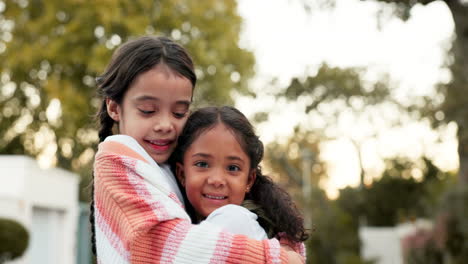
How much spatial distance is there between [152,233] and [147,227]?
0.10 feet

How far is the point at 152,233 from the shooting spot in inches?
97.9

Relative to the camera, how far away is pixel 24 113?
28016mm

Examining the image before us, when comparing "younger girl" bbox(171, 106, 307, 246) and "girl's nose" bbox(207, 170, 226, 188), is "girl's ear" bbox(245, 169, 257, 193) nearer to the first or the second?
"younger girl" bbox(171, 106, 307, 246)

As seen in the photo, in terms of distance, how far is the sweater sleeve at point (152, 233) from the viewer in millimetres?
2451

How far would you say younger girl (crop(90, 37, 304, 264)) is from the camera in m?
2.46

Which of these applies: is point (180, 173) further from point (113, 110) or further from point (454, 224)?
point (454, 224)

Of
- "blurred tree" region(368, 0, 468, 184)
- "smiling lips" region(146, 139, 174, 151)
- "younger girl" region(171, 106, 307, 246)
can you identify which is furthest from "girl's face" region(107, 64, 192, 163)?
"blurred tree" region(368, 0, 468, 184)

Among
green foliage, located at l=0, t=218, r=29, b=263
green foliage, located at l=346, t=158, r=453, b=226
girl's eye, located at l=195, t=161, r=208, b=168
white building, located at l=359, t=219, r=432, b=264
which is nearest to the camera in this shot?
girl's eye, located at l=195, t=161, r=208, b=168

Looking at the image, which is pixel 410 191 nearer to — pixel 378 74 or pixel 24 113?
pixel 378 74

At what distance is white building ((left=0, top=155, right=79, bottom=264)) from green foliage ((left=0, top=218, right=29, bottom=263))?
1.27 meters

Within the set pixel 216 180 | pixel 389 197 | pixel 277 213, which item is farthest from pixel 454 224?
pixel 216 180

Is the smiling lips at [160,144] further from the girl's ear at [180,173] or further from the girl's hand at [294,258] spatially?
the girl's hand at [294,258]

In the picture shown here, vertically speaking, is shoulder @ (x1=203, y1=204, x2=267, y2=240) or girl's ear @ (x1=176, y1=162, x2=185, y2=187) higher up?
girl's ear @ (x1=176, y1=162, x2=185, y2=187)

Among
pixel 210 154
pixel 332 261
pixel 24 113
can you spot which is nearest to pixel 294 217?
pixel 210 154
